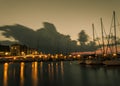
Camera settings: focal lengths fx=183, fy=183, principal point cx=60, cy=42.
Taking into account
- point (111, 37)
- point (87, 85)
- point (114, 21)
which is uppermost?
point (114, 21)

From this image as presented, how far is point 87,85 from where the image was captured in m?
23.4

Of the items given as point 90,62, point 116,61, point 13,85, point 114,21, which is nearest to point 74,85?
point 13,85

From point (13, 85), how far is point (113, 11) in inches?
1907

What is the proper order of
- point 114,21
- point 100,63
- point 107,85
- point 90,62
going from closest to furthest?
point 107,85
point 114,21
point 100,63
point 90,62

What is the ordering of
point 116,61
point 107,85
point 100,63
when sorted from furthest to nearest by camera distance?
1. point 100,63
2. point 116,61
3. point 107,85

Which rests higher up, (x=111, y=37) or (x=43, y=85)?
(x=111, y=37)

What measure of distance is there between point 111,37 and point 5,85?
187 feet

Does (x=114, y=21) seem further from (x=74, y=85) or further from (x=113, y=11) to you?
(x=74, y=85)

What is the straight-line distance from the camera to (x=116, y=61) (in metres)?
55.6

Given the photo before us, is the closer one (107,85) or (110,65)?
(107,85)

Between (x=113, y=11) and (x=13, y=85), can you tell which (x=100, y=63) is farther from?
(x=13, y=85)

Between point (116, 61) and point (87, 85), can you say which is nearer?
point (87, 85)

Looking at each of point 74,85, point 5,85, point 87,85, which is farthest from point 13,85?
point 87,85

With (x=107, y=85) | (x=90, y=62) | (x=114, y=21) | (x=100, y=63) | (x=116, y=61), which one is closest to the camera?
(x=107, y=85)
